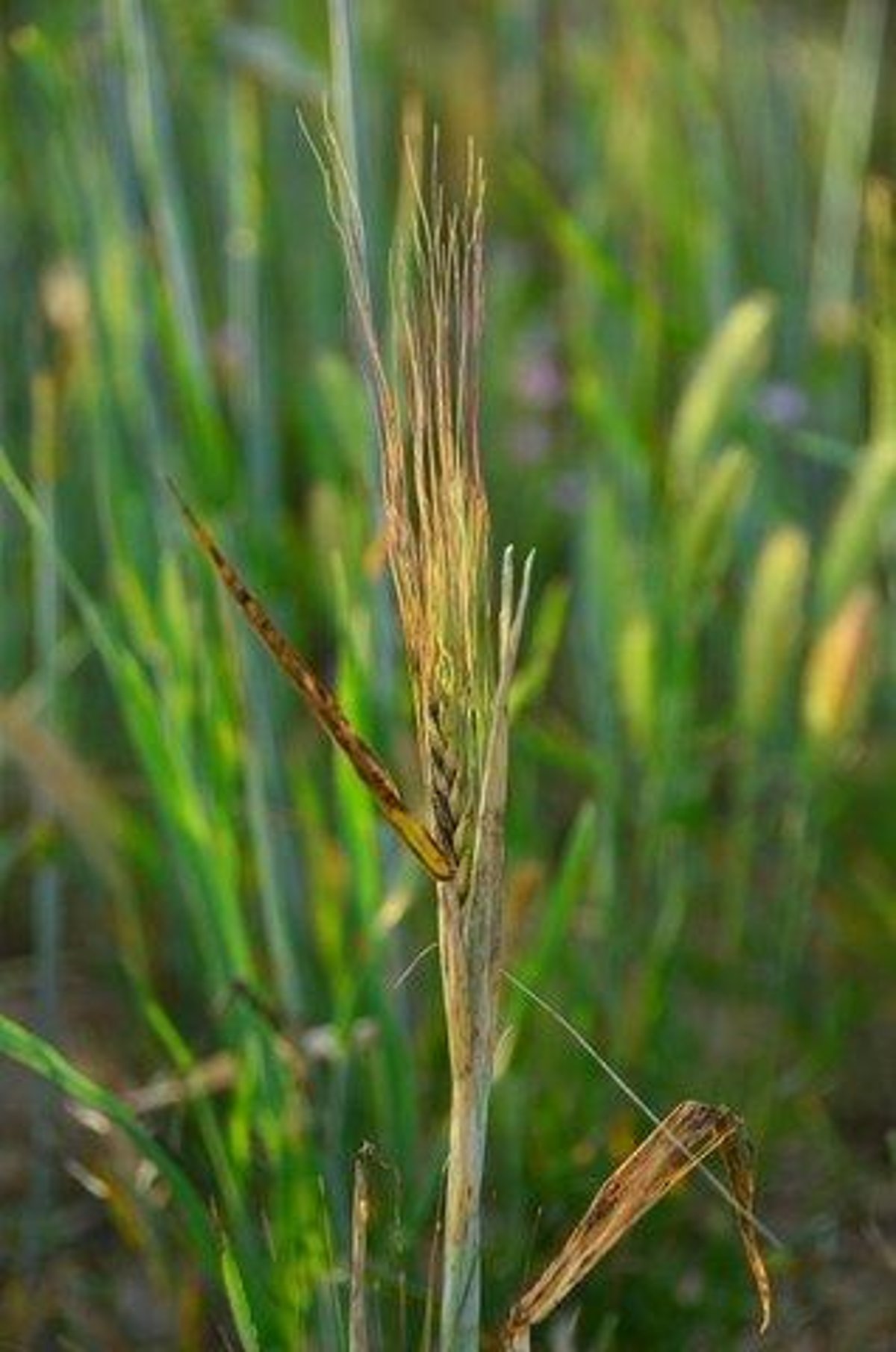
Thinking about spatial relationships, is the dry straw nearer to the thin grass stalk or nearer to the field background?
the field background

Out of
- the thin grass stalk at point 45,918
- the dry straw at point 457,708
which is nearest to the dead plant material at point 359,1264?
the dry straw at point 457,708

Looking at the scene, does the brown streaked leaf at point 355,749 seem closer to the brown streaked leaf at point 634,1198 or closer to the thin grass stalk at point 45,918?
the brown streaked leaf at point 634,1198

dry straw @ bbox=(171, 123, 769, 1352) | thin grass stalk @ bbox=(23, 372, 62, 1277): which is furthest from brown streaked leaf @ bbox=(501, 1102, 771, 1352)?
thin grass stalk @ bbox=(23, 372, 62, 1277)

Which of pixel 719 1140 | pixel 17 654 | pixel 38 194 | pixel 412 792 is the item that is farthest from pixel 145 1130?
pixel 38 194

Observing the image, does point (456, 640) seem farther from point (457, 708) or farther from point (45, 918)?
point (45, 918)

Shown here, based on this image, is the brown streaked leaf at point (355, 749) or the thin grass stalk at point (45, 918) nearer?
the brown streaked leaf at point (355, 749)

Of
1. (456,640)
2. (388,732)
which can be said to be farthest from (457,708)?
(388,732)
